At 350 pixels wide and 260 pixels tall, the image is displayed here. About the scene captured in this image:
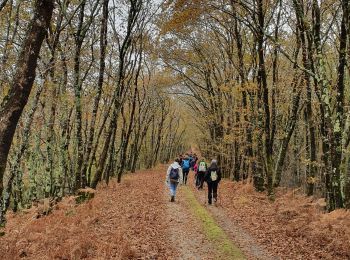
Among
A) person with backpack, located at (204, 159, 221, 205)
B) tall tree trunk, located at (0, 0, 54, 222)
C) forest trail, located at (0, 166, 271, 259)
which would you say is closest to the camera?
tall tree trunk, located at (0, 0, 54, 222)

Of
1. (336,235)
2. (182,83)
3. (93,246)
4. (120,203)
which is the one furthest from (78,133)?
(182,83)

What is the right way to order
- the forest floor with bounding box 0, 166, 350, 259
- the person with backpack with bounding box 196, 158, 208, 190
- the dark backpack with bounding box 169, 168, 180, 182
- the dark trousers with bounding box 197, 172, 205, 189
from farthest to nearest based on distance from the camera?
the dark trousers with bounding box 197, 172, 205, 189 → the person with backpack with bounding box 196, 158, 208, 190 → the dark backpack with bounding box 169, 168, 180, 182 → the forest floor with bounding box 0, 166, 350, 259

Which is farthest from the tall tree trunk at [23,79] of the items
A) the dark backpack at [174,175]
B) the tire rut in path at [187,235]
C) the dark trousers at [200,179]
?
the dark trousers at [200,179]

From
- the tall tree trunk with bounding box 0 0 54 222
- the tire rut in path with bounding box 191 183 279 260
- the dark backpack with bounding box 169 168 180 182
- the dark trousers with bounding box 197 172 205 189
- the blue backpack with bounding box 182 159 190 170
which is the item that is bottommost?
the tire rut in path with bounding box 191 183 279 260

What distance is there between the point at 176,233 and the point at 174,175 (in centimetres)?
580

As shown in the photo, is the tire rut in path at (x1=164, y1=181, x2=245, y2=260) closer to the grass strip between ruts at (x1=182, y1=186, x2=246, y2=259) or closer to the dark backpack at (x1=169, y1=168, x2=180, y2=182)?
the grass strip between ruts at (x1=182, y1=186, x2=246, y2=259)

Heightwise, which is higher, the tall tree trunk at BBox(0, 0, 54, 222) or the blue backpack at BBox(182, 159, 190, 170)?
the tall tree trunk at BBox(0, 0, 54, 222)

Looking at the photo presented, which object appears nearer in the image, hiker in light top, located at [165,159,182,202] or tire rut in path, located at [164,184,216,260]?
tire rut in path, located at [164,184,216,260]

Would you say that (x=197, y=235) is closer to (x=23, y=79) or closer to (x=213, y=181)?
(x=213, y=181)

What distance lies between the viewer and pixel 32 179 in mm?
16781

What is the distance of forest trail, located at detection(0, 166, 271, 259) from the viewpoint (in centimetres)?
812

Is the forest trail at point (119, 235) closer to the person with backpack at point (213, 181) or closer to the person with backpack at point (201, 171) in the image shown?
the person with backpack at point (213, 181)

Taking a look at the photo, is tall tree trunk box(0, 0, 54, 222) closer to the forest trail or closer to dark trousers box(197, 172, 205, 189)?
the forest trail

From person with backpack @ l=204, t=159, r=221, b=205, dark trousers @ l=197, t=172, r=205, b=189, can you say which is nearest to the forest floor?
person with backpack @ l=204, t=159, r=221, b=205
